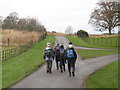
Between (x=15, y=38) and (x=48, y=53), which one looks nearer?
(x=48, y=53)

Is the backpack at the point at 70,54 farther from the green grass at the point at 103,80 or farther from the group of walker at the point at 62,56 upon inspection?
the green grass at the point at 103,80

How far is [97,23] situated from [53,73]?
2119 inches

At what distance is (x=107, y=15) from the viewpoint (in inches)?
2534

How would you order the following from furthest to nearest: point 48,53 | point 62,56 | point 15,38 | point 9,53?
1. point 15,38
2. point 9,53
3. point 62,56
4. point 48,53

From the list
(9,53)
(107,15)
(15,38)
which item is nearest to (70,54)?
(9,53)

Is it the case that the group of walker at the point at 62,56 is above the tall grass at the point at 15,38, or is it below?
below

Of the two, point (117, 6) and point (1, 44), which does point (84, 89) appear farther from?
point (117, 6)

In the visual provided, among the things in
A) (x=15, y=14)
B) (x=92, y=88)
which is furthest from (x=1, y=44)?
(x=15, y=14)

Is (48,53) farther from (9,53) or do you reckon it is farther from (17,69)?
(9,53)

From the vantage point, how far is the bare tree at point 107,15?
6475 cm

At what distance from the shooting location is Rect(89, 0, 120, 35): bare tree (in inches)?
2549

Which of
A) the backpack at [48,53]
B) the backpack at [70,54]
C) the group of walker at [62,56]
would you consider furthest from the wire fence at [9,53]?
the backpack at [70,54]

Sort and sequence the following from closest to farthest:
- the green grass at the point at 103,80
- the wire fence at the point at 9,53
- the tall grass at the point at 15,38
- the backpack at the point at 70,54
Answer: the green grass at the point at 103,80, the backpack at the point at 70,54, the wire fence at the point at 9,53, the tall grass at the point at 15,38

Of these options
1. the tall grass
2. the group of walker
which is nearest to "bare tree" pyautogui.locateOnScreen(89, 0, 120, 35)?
the tall grass
